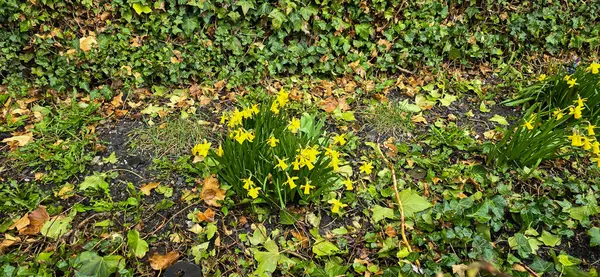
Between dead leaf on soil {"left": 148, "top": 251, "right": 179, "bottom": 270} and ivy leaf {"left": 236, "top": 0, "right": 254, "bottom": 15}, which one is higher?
ivy leaf {"left": 236, "top": 0, "right": 254, "bottom": 15}

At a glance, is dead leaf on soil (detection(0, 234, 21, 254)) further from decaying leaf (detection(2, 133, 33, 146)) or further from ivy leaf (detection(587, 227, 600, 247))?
ivy leaf (detection(587, 227, 600, 247))

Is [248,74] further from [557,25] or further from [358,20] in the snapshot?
[557,25]

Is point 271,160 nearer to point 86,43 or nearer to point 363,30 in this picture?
point 363,30

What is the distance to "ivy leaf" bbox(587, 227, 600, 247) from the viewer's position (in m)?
2.24

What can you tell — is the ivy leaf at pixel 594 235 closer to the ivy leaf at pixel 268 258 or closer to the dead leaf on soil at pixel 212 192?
the ivy leaf at pixel 268 258

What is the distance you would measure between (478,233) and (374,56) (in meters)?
1.90

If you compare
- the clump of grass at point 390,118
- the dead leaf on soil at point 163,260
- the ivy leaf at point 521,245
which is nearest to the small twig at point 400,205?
the clump of grass at point 390,118

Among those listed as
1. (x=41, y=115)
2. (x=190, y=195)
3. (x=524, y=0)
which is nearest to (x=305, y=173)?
(x=190, y=195)

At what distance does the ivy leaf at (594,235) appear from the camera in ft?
7.34

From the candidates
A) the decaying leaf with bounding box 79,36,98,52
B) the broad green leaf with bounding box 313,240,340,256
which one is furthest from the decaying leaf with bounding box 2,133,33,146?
the broad green leaf with bounding box 313,240,340,256

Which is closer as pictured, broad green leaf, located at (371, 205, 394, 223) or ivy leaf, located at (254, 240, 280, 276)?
ivy leaf, located at (254, 240, 280, 276)

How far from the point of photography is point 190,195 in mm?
2488

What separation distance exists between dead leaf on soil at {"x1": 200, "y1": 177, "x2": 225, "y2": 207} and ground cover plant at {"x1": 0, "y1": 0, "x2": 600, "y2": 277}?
1cm

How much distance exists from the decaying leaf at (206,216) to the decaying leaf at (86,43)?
5.51ft
